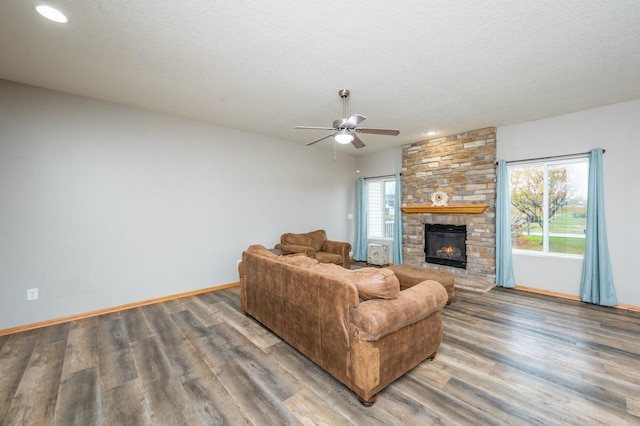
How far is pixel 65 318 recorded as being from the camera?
3.36 meters

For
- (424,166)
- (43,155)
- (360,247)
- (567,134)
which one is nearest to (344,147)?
(424,166)

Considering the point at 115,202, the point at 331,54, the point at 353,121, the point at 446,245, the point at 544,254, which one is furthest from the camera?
the point at 446,245

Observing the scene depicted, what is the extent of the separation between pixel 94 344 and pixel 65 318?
108 centimetres

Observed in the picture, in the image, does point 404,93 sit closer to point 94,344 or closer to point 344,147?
point 344,147

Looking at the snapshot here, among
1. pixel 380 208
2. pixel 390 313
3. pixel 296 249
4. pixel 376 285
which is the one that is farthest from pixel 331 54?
pixel 380 208

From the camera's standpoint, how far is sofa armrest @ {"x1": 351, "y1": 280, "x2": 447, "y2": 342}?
1.75m

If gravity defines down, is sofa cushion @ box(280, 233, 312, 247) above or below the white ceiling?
below

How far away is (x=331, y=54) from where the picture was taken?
252cm

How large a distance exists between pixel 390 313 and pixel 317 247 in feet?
12.9

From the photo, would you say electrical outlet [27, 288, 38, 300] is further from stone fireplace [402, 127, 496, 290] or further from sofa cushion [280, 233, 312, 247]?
stone fireplace [402, 127, 496, 290]

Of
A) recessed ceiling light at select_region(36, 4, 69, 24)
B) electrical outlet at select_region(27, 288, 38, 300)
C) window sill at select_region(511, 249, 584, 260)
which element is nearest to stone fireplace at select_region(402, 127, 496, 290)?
window sill at select_region(511, 249, 584, 260)

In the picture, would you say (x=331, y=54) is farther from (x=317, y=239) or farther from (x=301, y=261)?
(x=317, y=239)

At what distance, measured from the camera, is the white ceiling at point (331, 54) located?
2.00 metres

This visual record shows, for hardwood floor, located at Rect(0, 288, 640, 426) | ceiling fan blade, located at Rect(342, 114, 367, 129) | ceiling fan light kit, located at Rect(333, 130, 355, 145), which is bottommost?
hardwood floor, located at Rect(0, 288, 640, 426)
